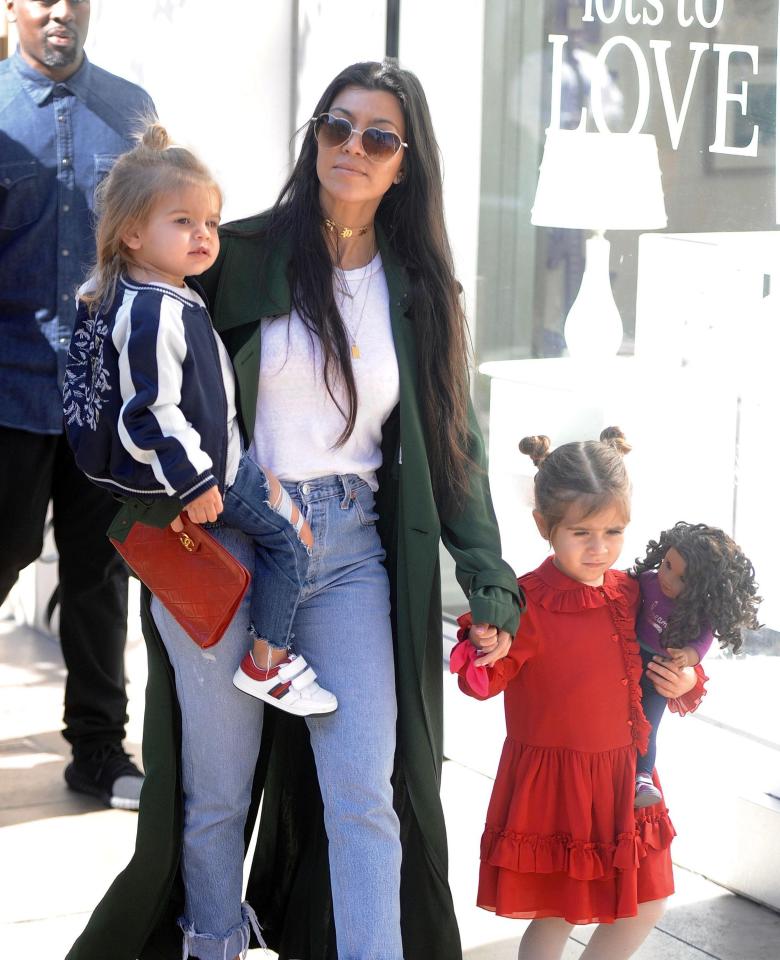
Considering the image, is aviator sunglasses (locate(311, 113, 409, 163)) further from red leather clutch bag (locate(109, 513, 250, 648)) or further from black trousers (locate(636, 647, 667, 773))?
black trousers (locate(636, 647, 667, 773))

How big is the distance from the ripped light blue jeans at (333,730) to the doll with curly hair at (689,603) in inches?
22.1

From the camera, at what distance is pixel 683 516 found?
415cm

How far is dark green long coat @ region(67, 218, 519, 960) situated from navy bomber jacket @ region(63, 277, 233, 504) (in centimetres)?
12

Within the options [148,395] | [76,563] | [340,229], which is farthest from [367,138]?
[76,563]

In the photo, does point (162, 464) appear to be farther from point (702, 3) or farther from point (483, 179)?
point (483, 179)

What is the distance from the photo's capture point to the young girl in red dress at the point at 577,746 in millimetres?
2967

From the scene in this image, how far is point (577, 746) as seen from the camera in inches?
118

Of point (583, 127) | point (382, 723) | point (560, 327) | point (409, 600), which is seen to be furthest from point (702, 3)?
→ point (382, 723)

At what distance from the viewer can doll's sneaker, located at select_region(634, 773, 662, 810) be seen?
302 centimetres

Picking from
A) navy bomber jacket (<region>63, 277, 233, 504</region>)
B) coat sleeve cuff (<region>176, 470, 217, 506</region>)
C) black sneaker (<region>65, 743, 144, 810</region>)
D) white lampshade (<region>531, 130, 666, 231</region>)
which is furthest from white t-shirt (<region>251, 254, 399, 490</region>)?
black sneaker (<region>65, 743, 144, 810</region>)

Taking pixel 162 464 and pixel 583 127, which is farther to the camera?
pixel 583 127

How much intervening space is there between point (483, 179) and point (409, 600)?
2242mm

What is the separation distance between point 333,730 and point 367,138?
45.4 inches

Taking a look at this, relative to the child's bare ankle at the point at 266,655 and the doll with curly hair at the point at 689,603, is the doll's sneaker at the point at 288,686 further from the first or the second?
the doll with curly hair at the point at 689,603
